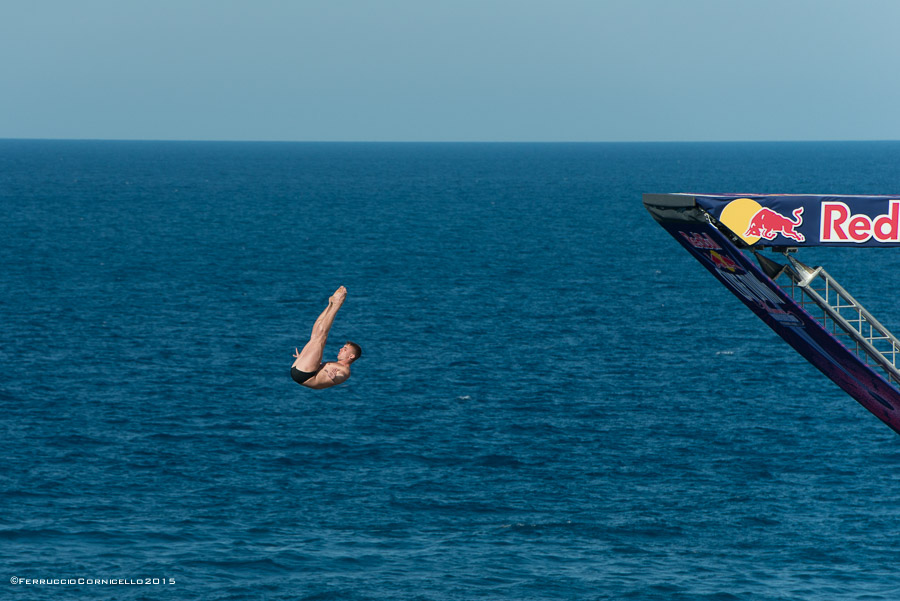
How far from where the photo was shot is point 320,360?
19609 millimetres

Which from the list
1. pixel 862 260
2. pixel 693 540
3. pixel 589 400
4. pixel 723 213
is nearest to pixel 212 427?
pixel 589 400

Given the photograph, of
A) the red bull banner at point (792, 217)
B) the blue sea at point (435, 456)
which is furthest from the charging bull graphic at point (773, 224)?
the blue sea at point (435, 456)

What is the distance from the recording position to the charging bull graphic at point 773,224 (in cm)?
3544

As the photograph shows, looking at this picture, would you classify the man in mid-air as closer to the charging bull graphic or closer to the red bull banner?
the red bull banner

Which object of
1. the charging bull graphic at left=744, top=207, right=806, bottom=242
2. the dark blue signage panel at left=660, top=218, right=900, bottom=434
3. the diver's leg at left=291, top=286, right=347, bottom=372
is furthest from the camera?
the dark blue signage panel at left=660, top=218, right=900, bottom=434

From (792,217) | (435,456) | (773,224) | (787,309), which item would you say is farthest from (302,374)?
(435,456)

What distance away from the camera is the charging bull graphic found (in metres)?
35.4

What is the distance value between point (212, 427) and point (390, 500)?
18748 mm

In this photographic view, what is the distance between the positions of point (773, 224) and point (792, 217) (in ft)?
2.20

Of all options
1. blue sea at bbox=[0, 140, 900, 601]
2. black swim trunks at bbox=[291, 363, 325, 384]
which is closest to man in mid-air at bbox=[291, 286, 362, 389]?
black swim trunks at bbox=[291, 363, 325, 384]

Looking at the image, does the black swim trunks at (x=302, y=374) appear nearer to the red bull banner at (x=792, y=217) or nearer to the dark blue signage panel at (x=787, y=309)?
the red bull banner at (x=792, y=217)

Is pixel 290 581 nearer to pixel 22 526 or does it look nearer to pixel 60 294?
pixel 22 526

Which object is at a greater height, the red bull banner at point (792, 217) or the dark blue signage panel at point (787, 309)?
the red bull banner at point (792, 217)

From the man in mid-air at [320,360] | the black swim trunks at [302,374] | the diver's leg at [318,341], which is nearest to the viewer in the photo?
the diver's leg at [318,341]
